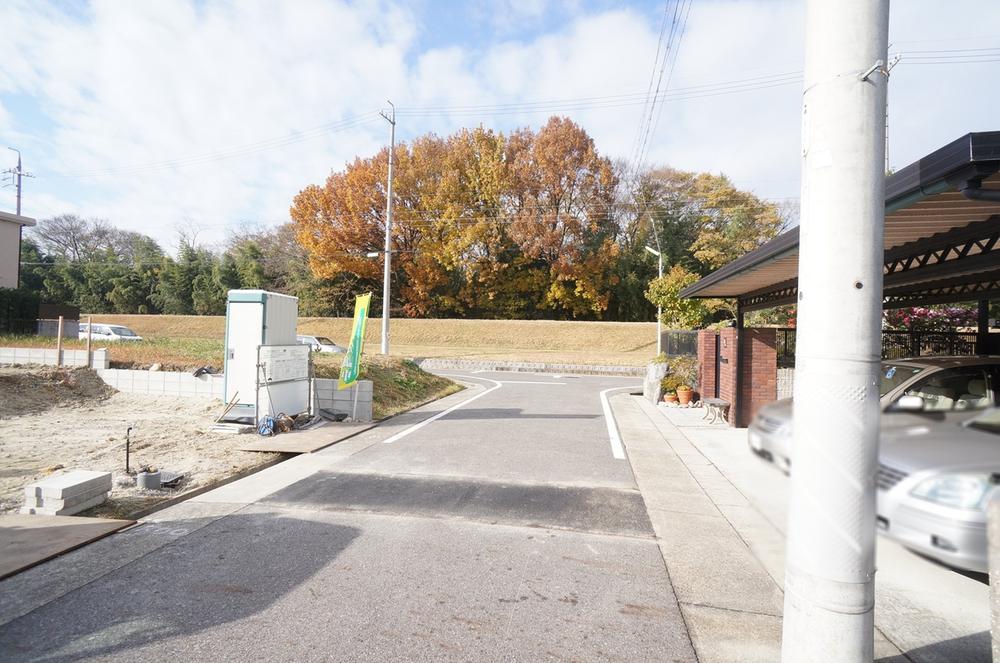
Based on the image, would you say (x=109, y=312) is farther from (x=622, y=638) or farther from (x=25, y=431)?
(x=622, y=638)

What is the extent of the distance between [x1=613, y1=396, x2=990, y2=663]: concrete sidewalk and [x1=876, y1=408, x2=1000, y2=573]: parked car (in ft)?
0.45

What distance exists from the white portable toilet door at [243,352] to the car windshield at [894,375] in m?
9.12

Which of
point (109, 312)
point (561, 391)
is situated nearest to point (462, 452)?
point (561, 391)

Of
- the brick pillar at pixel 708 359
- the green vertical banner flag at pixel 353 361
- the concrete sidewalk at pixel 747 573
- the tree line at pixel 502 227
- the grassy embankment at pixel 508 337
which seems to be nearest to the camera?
the concrete sidewalk at pixel 747 573

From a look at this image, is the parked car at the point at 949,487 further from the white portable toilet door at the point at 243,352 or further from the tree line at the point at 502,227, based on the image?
the tree line at the point at 502,227

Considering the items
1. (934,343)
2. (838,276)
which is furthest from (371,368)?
(838,276)

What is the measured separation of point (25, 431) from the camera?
28.0ft

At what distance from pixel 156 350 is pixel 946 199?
1640 centimetres

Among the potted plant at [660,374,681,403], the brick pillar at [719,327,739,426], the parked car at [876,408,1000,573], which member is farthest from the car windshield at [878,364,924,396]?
the potted plant at [660,374,681,403]

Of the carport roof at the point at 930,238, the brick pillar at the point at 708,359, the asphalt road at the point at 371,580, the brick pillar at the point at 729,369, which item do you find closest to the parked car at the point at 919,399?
the carport roof at the point at 930,238

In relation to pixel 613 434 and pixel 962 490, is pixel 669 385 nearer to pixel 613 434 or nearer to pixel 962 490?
pixel 613 434

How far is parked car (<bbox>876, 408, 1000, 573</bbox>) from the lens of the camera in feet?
1.93

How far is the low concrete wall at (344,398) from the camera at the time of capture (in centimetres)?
1006

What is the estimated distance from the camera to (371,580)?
365cm
